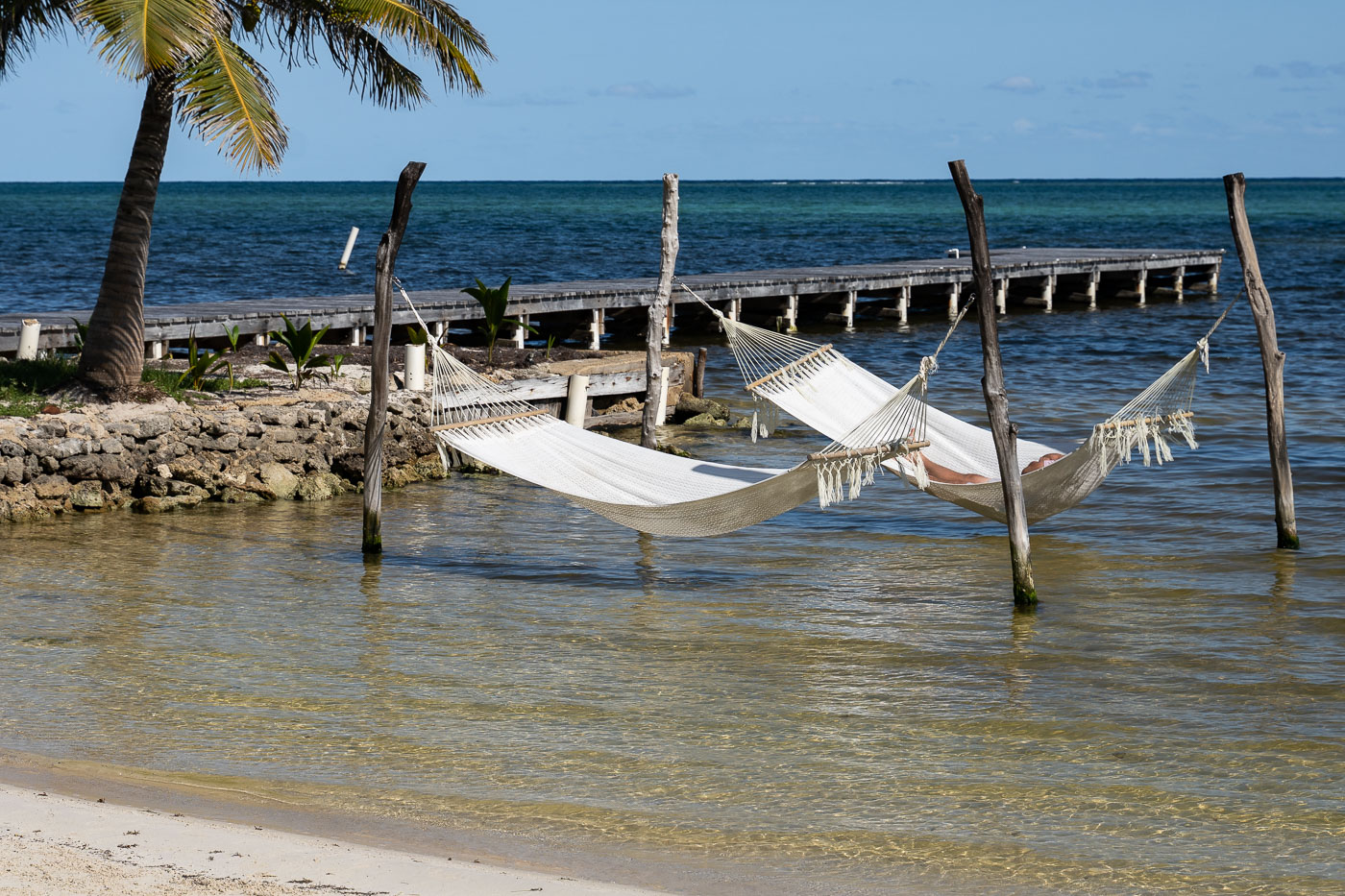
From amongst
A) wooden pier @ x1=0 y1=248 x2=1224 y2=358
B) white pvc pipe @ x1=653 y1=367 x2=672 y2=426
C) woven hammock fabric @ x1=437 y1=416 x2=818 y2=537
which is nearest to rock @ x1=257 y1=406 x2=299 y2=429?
woven hammock fabric @ x1=437 y1=416 x2=818 y2=537

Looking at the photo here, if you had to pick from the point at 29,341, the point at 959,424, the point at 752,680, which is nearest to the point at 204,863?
the point at 752,680

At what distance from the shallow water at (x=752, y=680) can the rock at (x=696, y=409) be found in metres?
3.24

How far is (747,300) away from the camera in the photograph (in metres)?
21.5

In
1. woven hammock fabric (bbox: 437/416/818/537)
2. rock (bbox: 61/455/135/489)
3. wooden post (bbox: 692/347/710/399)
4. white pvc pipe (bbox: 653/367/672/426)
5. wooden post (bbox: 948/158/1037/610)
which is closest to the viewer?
wooden post (bbox: 948/158/1037/610)

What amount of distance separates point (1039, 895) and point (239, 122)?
20.0 feet

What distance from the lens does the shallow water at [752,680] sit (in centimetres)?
450

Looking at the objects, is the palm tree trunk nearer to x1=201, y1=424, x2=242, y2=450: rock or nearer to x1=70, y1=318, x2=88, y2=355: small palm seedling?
x1=70, y1=318, x2=88, y2=355: small palm seedling

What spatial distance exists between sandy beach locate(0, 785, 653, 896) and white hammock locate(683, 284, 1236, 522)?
12.4 ft

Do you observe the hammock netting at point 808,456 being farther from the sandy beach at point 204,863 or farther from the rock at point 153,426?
the sandy beach at point 204,863

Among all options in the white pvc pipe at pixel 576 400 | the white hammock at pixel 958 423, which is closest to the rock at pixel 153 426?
the white pvc pipe at pixel 576 400

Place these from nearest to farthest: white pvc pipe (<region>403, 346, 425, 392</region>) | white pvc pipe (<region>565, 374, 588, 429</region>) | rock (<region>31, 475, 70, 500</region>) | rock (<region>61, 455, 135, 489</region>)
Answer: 1. rock (<region>31, 475, 70, 500</region>)
2. rock (<region>61, 455, 135, 489</region>)
3. white pvc pipe (<region>403, 346, 425, 392</region>)
4. white pvc pipe (<region>565, 374, 588, 429</region>)

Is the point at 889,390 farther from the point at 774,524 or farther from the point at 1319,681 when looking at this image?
the point at 1319,681

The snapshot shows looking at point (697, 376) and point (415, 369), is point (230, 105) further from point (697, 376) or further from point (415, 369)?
point (697, 376)

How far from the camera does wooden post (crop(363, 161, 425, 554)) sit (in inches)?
310
